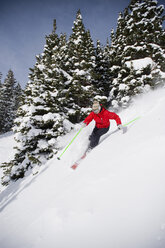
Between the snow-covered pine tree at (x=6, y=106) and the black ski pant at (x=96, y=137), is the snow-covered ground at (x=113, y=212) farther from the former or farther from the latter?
the snow-covered pine tree at (x=6, y=106)

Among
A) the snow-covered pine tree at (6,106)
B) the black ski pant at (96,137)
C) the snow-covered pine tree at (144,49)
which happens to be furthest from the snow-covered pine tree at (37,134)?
the snow-covered pine tree at (6,106)

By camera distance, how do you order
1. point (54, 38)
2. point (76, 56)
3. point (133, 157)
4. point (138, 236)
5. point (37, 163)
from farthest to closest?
1. point (54, 38)
2. point (76, 56)
3. point (37, 163)
4. point (133, 157)
5. point (138, 236)

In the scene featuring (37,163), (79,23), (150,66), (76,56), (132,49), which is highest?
(79,23)

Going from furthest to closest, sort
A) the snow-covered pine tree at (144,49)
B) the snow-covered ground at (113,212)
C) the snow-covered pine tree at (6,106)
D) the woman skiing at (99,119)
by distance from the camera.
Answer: the snow-covered pine tree at (6,106) < the snow-covered pine tree at (144,49) < the woman skiing at (99,119) < the snow-covered ground at (113,212)

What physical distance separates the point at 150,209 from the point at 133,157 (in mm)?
977

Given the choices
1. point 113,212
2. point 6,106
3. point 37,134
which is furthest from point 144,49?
point 6,106

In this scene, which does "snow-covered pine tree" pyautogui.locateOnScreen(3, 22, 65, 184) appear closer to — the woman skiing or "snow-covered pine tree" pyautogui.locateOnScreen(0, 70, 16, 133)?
the woman skiing

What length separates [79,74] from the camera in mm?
12383

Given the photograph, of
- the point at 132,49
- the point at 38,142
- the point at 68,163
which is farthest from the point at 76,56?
the point at 68,163

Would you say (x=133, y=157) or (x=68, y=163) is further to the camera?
(x=68, y=163)

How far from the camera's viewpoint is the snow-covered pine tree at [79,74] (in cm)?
1214

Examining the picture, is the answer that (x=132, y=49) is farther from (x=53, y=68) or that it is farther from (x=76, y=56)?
(x=53, y=68)

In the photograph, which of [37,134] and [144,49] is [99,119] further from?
[144,49]

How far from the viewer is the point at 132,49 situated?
1316cm
